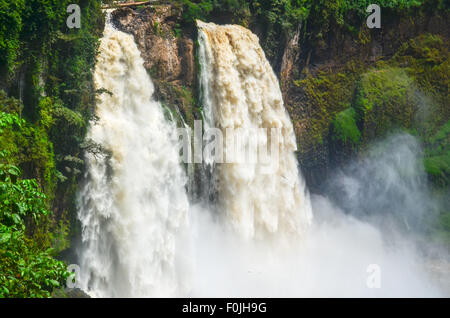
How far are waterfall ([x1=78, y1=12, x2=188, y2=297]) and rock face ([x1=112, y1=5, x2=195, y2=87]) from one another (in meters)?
0.70

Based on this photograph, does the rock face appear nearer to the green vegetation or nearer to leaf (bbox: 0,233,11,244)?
→ the green vegetation

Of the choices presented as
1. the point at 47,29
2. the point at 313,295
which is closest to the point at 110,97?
the point at 47,29

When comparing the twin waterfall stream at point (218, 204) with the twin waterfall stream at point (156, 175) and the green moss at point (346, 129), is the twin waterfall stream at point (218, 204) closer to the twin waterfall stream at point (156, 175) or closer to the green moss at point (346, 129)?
the twin waterfall stream at point (156, 175)

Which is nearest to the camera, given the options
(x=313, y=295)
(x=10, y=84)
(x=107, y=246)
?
(x=10, y=84)

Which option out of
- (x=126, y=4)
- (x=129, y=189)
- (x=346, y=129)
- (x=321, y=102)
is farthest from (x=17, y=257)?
(x=346, y=129)

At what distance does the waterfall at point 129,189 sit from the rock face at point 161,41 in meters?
0.70

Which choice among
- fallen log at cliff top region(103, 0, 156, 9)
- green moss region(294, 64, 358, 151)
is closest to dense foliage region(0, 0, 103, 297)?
fallen log at cliff top region(103, 0, 156, 9)

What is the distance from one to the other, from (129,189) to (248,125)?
6719mm

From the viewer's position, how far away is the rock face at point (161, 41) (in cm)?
1762

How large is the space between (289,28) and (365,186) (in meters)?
8.31

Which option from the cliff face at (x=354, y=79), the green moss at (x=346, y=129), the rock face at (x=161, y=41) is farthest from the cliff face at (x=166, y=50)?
the green moss at (x=346, y=129)

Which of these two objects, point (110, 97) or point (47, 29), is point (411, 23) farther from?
point (47, 29)

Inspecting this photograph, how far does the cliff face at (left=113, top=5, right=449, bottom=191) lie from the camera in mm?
24844

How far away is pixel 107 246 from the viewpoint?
580 inches
